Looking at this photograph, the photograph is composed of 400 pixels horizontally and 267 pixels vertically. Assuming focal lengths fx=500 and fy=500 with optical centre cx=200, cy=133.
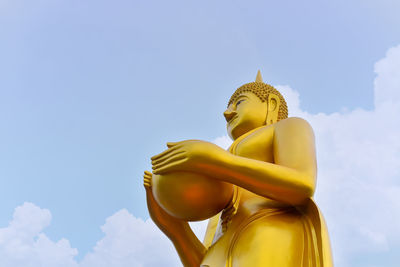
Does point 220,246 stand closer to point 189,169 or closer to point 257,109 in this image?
point 189,169

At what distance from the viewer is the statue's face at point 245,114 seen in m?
4.70

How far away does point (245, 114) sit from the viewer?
→ 15.5 feet

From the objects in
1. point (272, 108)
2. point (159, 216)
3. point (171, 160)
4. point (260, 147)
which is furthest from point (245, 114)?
point (171, 160)

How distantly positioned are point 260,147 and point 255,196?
425 mm

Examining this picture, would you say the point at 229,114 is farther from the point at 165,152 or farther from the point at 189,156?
the point at 189,156

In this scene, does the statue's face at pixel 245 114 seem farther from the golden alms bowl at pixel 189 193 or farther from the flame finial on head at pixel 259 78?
the golden alms bowl at pixel 189 193

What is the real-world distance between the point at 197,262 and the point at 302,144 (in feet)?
4.34

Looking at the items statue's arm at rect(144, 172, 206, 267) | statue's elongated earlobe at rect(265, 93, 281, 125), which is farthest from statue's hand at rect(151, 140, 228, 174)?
statue's elongated earlobe at rect(265, 93, 281, 125)

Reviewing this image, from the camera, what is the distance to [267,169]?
11.5 ft

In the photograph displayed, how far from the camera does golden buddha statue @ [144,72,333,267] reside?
3455 mm

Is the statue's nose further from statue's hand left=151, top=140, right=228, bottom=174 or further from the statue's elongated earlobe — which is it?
statue's hand left=151, top=140, right=228, bottom=174

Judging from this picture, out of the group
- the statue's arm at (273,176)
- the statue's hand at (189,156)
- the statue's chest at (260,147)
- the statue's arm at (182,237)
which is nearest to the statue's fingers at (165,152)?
the statue's hand at (189,156)

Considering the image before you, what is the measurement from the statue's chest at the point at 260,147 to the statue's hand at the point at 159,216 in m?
0.78

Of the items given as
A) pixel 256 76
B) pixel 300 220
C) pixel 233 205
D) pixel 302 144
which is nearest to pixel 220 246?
pixel 233 205
